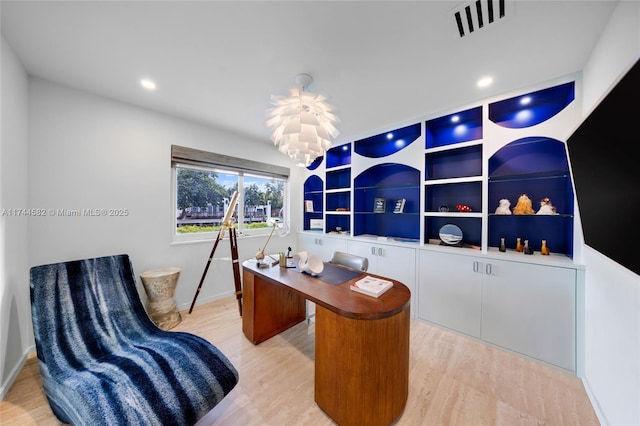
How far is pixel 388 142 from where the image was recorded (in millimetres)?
3566

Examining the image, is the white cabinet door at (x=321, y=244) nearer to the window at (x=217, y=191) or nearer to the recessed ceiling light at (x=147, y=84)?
the window at (x=217, y=191)

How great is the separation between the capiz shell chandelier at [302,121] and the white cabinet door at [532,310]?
212 cm

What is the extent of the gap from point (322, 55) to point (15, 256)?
309 centimetres

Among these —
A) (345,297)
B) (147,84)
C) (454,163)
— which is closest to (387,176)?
(454,163)

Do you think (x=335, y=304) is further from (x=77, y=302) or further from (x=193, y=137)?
(x=193, y=137)

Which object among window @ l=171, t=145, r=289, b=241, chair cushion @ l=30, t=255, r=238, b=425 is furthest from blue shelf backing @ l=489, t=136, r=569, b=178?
chair cushion @ l=30, t=255, r=238, b=425

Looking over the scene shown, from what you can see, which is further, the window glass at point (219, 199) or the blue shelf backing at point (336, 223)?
the blue shelf backing at point (336, 223)

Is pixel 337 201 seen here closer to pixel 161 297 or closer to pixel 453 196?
pixel 453 196

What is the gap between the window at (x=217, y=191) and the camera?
3086mm

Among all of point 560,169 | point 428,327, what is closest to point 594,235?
point 560,169

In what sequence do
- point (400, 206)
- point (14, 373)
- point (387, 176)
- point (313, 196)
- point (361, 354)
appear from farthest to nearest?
point (313, 196)
point (387, 176)
point (400, 206)
point (14, 373)
point (361, 354)

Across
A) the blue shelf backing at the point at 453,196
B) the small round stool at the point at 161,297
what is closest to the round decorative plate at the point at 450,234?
the blue shelf backing at the point at 453,196

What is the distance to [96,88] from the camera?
2.26 metres

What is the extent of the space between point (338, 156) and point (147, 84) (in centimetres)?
294
